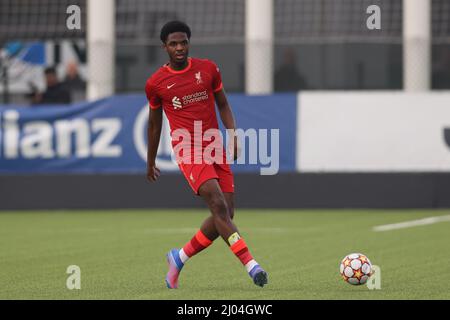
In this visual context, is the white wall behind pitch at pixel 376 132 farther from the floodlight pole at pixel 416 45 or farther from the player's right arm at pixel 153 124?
the player's right arm at pixel 153 124

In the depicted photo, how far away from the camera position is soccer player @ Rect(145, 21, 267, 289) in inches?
408

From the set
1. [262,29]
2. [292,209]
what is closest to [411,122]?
[292,209]

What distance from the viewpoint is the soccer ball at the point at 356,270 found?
34.2 feet

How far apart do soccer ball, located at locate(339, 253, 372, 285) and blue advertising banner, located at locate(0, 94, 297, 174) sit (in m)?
10.3

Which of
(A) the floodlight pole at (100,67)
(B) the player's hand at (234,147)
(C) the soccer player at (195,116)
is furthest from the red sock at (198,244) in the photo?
(A) the floodlight pole at (100,67)

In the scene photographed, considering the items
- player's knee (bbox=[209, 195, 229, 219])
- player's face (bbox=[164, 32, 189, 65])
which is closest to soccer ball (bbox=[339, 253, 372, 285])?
player's knee (bbox=[209, 195, 229, 219])

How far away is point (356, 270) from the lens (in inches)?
411

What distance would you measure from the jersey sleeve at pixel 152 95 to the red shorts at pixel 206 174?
0.54 m

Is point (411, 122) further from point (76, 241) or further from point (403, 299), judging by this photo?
point (403, 299)

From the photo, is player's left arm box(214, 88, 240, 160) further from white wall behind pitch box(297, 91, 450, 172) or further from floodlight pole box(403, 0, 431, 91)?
floodlight pole box(403, 0, 431, 91)

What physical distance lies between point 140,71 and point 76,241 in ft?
29.1

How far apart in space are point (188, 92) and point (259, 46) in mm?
11313

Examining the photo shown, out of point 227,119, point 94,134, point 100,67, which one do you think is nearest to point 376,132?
point 94,134

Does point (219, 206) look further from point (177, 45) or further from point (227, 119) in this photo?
point (177, 45)
